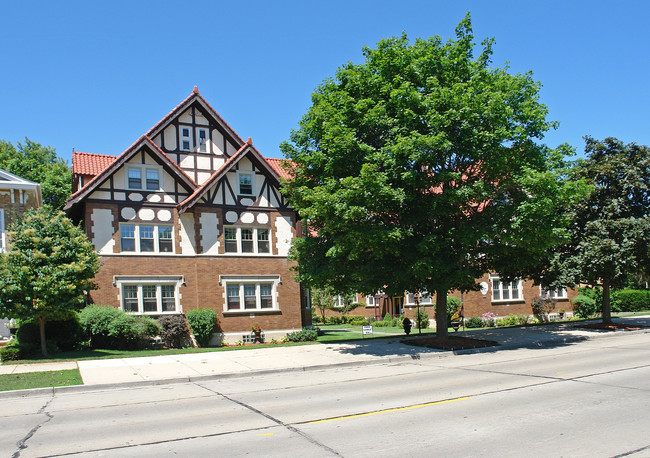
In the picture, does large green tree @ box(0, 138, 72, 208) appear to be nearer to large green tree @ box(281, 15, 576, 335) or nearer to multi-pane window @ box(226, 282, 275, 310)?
multi-pane window @ box(226, 282, 275, 310)

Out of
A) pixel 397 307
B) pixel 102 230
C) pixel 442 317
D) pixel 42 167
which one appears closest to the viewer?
pixel 442 317

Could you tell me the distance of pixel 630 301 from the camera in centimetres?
4603

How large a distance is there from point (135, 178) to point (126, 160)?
1.10m

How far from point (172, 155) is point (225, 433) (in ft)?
71.0

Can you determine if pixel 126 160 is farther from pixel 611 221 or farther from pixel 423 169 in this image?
pixel 611 221

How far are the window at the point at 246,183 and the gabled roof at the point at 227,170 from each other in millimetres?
931

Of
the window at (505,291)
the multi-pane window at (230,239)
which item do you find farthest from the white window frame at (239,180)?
the window at (505,291)

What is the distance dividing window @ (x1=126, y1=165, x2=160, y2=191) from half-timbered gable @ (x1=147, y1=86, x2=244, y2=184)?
165 centimetres

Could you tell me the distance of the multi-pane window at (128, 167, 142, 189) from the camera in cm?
2578

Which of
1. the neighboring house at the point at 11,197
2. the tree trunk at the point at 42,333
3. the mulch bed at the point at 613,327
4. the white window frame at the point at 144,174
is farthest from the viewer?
the neighboring house at the point at 11,197

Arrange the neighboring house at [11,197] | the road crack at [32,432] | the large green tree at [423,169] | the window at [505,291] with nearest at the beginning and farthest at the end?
the road crack at [32,432] → the large green tree at [423,169] → the neighboring house at [11,197] → the window at [505,291]

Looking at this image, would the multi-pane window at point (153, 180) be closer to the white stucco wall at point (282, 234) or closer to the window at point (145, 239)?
the window at point (145, 239)

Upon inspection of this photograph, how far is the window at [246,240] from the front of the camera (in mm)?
27312

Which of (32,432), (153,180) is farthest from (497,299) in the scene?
(32,432)
